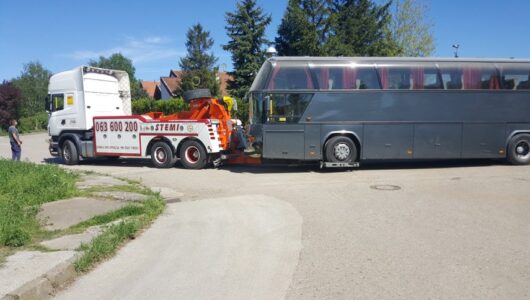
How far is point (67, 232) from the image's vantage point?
6934 mm

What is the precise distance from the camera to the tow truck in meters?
15.6

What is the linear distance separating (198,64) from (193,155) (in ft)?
108

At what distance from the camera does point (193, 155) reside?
15750 millimetres

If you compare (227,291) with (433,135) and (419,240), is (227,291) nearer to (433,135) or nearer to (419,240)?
(419,240)

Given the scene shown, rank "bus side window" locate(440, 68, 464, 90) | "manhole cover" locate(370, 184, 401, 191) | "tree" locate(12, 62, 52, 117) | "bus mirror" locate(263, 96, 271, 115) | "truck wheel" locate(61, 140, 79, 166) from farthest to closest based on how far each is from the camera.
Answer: "tree" locate(12, 62, 52, 117), "truck wheel" locate(61, 140, 79, 166), "bus side window" locate(440, 68, 464, 90), "bus mirror" locate(263, 96, 271, 115), "manhole cover" locate(370, 184, 401, 191)

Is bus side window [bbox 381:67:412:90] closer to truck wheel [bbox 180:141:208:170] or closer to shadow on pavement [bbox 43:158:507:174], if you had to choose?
shadow on pavement [bbox 43:158:507:174]

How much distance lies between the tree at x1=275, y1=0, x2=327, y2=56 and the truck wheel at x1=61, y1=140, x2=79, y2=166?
51.0 feet

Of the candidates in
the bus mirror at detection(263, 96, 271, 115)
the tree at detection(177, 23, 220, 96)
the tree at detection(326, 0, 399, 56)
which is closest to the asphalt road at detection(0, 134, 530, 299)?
the bus mirror at detection(263, 96, 271, 115)

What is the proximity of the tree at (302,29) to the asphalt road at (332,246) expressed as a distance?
58.3 ft

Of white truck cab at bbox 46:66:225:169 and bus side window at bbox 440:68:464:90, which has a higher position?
bus side window at bbox 440:68:464:90

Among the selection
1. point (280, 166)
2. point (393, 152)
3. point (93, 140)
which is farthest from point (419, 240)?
point (93, 140)

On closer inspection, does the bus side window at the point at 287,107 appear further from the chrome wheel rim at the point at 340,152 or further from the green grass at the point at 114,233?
the green grass at the point at 114,233

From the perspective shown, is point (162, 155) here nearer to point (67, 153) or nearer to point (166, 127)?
point (166, 127)

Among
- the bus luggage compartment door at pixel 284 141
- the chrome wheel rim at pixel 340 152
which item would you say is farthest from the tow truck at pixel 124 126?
the chrome wheel rim at pixel 340 152
